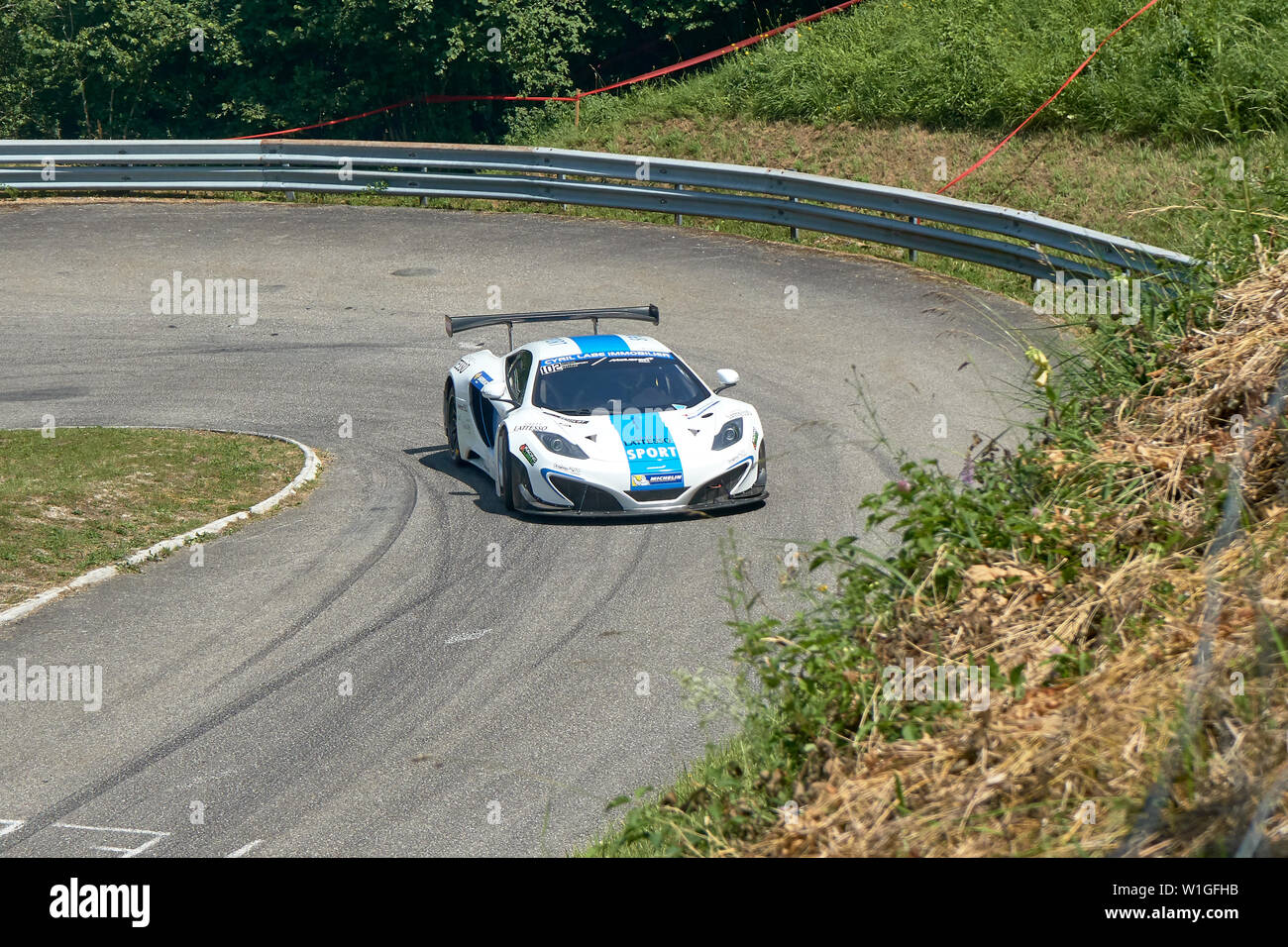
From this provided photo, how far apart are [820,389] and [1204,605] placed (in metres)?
11.2

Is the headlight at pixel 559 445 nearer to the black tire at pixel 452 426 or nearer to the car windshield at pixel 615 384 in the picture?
the car windshield at pixel 615 384

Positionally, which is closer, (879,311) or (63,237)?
(879,311)

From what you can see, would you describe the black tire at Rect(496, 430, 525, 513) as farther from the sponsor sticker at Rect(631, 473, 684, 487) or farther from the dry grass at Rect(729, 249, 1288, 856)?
the dry grass at Rect(729, 249, 1288, 856)

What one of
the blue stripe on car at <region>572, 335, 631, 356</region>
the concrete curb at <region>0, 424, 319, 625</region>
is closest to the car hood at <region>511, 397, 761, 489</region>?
the blue stripe on car at <region>572, 335, 631, 356</region>

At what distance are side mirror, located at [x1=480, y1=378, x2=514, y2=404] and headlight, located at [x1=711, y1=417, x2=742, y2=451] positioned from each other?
203 centimetres

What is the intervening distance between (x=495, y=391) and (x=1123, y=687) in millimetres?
9187

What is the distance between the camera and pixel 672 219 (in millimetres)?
23406

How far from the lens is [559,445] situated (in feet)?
39.4

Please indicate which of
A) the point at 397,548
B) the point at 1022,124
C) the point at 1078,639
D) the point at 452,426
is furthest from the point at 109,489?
the point at 1022,124

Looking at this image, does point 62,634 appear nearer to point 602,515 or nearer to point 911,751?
point 602,515

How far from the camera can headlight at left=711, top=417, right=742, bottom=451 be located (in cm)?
1208

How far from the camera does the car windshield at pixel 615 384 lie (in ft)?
41.4

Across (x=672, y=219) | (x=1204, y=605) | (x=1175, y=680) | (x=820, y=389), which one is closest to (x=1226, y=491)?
(x=1204, y=605)

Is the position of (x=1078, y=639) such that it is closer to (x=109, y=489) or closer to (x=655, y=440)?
(x=655, y=440)
